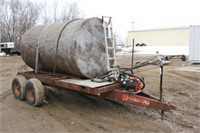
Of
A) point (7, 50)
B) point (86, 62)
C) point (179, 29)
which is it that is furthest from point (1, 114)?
point (179, 29)

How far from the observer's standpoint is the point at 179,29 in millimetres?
44000

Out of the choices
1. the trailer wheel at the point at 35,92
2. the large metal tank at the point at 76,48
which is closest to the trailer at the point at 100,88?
the trailer wheel at the point at 35,92

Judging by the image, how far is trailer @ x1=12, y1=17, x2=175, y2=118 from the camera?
5.97 metres

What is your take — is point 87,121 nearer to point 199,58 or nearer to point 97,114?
point 97,114

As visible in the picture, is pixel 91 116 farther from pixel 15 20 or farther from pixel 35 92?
pixel 15 20

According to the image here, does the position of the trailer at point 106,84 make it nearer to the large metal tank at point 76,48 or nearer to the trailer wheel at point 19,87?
the trailer wheel at point 19,87

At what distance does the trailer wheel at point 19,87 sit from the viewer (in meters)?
7.87

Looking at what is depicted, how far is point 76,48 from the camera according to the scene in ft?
22.4

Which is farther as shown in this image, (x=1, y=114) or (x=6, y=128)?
(x=1, y=114)

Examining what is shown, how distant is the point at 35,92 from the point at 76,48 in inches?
59.6

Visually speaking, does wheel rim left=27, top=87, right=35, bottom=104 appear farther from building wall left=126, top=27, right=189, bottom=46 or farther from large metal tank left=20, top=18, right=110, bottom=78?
building wall left=126, top=27, right=189, bottom=46

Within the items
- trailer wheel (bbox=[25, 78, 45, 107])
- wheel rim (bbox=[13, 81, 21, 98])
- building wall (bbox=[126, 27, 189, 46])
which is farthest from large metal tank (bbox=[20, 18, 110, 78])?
building wall (bbox=[126, 27, 189, 46])

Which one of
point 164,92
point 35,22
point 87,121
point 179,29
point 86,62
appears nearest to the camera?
point 87,121

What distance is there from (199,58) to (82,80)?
43.6ft
